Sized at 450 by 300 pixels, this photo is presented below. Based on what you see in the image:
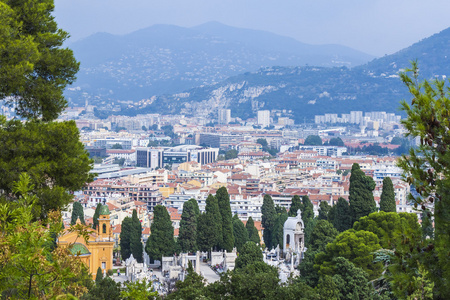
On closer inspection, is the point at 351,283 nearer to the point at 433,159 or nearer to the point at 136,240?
the point at 433,159

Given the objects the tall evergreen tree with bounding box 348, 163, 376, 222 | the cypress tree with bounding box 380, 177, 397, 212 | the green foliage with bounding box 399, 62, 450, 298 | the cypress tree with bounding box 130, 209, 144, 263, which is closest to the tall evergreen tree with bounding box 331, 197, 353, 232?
the tall evergreen tree with bounding box 348, 163, 376, 222

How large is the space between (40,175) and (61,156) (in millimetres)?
291

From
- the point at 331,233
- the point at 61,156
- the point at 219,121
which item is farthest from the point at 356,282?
the point at 219,121

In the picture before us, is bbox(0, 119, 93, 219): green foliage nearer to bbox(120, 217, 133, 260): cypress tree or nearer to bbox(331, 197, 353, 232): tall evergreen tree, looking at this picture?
bbox(331, 197, 353, 232): tall evergreen tree

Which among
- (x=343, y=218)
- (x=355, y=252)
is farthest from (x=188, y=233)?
(x=355, y=252)

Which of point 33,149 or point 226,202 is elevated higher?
point 33,149

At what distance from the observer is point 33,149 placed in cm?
591

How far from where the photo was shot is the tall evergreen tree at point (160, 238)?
740 inches

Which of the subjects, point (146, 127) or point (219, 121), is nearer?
point (146, 127)

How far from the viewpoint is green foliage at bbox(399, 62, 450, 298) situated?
3.99m

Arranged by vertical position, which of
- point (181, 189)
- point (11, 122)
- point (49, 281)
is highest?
point (11, 122)

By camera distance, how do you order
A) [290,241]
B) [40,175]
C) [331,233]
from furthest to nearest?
[290,241], [331,233], [40,175]

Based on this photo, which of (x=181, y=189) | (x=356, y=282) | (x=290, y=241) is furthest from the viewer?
(x=181, y=189)

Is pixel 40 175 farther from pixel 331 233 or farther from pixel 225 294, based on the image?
pixel 331 233
